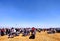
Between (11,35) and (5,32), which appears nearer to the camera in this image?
(11,35)

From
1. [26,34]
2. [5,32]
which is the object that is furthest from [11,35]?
[5,32]

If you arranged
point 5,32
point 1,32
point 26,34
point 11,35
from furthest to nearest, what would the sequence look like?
point 5,32 < point 1,32 < point 26,34 < point 11,35

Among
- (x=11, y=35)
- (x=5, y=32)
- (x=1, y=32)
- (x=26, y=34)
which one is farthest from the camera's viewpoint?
(x=5, y=32)

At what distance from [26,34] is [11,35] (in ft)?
15.1

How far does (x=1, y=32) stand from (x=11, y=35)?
20.6ft

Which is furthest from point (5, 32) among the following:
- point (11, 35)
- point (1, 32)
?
point (11, 35)

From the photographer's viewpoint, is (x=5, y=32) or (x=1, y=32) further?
(x=5, y=32)

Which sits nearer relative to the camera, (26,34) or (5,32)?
(26,34)

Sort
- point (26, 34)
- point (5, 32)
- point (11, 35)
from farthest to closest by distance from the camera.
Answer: point (5, 32), point (26, 34), point (11, 35)

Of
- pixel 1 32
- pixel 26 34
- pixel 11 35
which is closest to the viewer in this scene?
pixel 11 35

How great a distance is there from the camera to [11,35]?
29.9m

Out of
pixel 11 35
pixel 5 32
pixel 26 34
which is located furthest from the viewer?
pixel 5 32

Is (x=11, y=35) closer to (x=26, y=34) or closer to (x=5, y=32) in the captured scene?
(x=26, y=34)

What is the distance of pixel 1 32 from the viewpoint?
34.9 m
